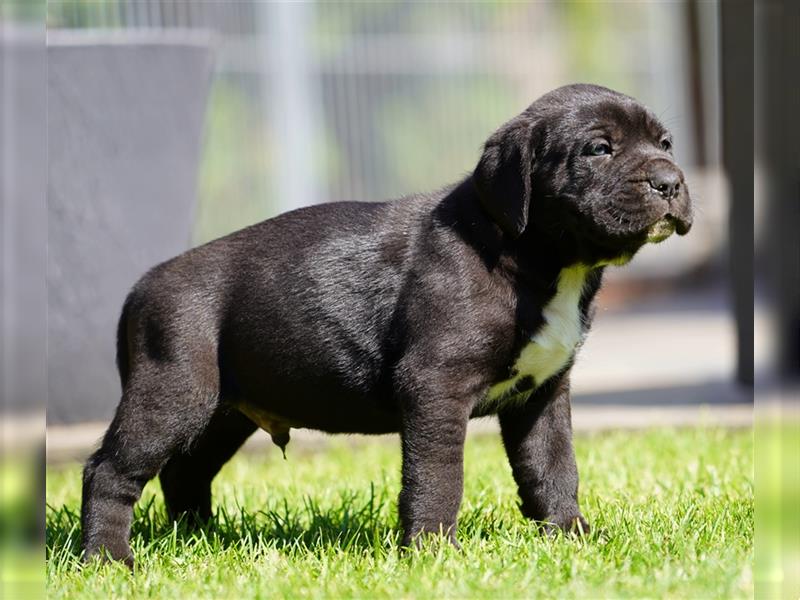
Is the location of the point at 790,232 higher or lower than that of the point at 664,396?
higher

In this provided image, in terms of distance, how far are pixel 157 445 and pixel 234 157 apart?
7985 millimetres

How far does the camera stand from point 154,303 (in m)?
4.55

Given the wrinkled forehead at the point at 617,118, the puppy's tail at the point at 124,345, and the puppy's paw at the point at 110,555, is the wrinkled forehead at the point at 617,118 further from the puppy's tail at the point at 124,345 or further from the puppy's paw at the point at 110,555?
the puppy's paw at the point at 110,555

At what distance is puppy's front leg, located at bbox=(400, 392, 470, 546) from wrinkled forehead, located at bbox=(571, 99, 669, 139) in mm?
1030

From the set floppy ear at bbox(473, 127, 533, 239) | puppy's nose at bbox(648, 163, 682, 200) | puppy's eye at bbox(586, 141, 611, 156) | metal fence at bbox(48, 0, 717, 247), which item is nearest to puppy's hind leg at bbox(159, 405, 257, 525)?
floppy ear at bbox(473, 127, 533, 239)

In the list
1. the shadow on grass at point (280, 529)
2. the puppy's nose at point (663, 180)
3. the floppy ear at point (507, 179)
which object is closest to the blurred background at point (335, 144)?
the puppy's nose at point (663, 180)

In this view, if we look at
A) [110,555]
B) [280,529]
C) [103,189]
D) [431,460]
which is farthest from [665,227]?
[103,189]

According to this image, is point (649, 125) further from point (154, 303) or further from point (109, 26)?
point (109, 26)

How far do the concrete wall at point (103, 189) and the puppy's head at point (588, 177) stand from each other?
10.1 feet

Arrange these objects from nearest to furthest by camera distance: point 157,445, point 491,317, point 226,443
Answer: point 491,317, point 157,445, point 226,443

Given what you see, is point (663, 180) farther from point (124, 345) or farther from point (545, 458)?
point (124, 345)

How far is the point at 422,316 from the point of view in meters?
4.17

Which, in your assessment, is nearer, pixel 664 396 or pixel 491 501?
pixel 491 501

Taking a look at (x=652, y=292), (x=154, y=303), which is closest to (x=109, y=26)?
(x=154, y=303)
